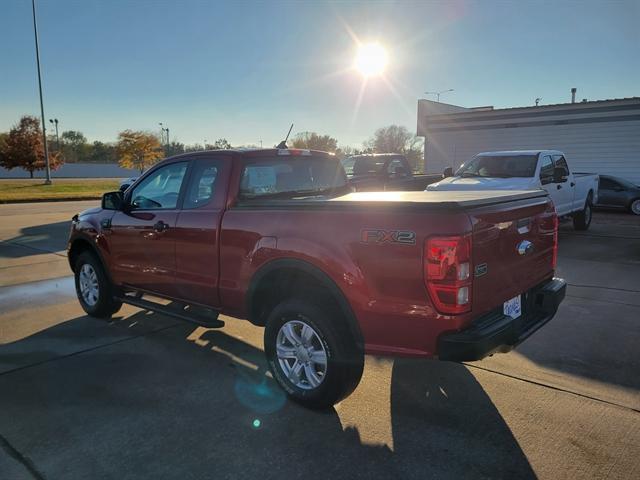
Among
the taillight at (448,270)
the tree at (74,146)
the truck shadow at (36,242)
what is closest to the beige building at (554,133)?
the truck shadow at (36,242)

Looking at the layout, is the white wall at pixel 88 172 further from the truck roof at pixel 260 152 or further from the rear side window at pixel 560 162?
the truck roof at pixel 260 152

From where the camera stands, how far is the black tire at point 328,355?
3125 millimetres

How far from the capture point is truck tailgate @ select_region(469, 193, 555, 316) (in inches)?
110

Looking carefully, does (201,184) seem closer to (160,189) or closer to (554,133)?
(160,189)

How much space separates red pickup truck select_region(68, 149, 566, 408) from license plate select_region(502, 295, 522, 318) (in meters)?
0.01

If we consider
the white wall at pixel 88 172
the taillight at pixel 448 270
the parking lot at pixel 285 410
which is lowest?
the parking lot at pixel 285 410

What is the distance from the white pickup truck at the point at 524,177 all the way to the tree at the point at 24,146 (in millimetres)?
42654

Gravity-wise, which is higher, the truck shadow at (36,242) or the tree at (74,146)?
the tree at (74,146)

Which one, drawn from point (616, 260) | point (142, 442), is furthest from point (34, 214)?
point (616, 260)

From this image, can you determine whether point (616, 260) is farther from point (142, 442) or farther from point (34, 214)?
point (34, 214)

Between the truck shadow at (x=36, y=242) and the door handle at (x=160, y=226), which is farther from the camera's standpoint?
the truck shadow at (x=36, y=242)

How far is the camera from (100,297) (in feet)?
17.4

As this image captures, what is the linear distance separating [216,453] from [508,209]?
241 cm

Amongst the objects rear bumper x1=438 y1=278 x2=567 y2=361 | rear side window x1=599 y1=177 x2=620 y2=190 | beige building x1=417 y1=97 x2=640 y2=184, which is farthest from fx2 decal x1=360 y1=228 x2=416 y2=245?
beige building x1=417 y1=97 x2=640 y2=184
